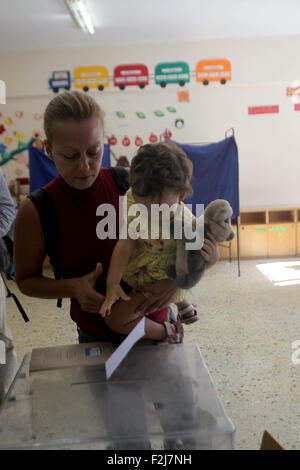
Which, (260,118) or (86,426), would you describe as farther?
(260,118)

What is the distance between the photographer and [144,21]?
13.0ft

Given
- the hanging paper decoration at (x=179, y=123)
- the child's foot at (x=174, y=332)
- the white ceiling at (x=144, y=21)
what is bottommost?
the child's foot at (x=174, y=332)

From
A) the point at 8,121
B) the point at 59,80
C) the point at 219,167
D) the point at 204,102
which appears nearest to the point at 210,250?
the point at 219,167

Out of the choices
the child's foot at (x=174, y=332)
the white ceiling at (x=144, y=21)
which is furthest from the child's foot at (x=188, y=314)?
the white ceiling at (x=144, y=21)

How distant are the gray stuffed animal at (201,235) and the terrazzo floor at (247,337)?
557 millimetres

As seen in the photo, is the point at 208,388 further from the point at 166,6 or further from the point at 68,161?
the point at 166,6

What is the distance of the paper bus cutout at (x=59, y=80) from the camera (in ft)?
15.0

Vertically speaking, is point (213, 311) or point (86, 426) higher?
point (86, 426)

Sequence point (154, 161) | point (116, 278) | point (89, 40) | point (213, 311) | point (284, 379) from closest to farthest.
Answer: point (154, 161)
point (116, 278)
point (284, 379)
point (213, 311)
point (89, 40)

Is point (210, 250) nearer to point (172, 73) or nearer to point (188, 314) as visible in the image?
point (188, 314)

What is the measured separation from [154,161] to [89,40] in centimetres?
444

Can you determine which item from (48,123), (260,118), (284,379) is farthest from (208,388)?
(260,118)

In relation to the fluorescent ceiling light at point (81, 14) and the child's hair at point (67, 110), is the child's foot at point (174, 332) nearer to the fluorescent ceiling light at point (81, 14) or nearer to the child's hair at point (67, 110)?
the child's hair at point (67, 110)

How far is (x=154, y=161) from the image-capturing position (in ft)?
1.91
